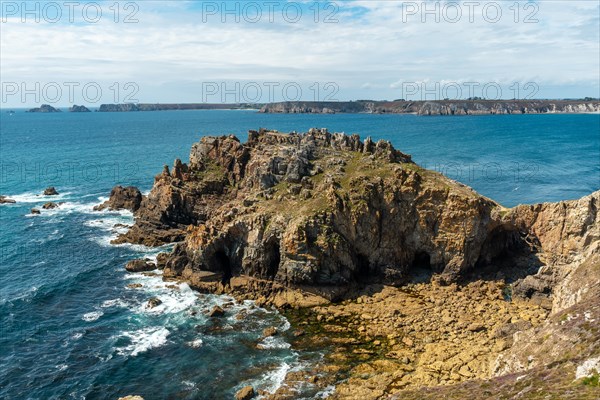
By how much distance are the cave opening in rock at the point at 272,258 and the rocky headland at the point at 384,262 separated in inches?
6.1

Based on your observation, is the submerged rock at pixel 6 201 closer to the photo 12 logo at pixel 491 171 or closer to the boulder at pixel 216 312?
the boulder at pixel 216 312

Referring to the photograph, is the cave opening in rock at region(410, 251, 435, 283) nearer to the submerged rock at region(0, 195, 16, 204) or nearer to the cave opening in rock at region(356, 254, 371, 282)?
the cave opening in rock at region(356, 254, 371, 282)

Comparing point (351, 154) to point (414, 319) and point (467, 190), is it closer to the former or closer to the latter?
point (467, 190)

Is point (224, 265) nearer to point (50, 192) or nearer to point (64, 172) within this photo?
point (50, 192)

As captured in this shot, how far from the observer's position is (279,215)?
5950 cm

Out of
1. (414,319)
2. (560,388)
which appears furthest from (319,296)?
(560,388)

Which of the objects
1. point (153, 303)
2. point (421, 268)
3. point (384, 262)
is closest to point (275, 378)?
point (153, 303)

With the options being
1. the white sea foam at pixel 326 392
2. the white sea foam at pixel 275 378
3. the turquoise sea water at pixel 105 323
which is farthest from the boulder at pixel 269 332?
the white sea foam at pixel 326 392

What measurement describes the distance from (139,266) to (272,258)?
68.1ft

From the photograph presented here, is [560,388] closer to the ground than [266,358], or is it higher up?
higher up

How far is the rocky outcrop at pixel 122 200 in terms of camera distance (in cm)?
9744

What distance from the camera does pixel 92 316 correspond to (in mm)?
53375

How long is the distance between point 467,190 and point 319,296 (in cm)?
2412

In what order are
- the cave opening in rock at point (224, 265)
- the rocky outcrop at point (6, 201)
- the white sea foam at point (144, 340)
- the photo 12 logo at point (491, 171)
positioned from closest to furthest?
the white sea foam at point (144, 340) → the cave opening in rock at point (224, 265) → the rocky outcrop at point (6, 201) → the photo 12 logo at point (491, 171)
